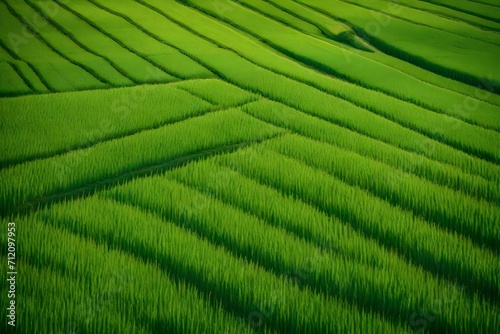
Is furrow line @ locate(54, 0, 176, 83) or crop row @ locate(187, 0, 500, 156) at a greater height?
furrow line @ locate(54, 0, 176, 83)

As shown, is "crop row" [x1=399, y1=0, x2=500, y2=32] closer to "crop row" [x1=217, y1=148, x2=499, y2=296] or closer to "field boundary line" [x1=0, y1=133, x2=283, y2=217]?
"field boundary line" [x1=0, y1=133, x2=283, y2=217]

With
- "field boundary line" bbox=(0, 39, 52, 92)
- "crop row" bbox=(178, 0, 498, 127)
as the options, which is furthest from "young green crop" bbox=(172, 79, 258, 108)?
"field boundary line" bbox=(0, 39, 52, 92)

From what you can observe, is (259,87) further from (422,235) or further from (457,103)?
(422,235)

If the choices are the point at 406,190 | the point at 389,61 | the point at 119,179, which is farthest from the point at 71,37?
the point at 406,190
